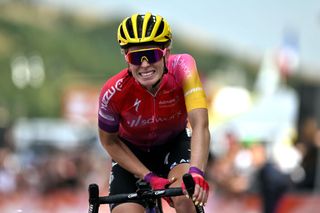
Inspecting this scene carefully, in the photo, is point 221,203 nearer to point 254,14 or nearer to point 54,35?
point 254,14

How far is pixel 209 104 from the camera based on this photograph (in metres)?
25.0

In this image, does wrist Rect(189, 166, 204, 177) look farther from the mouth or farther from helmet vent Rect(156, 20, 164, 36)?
helmet vent Rect(156, 20, 164, 36)

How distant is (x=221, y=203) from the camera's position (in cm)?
1527

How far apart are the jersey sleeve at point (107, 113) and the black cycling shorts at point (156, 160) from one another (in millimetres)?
545

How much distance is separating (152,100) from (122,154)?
0.56 m

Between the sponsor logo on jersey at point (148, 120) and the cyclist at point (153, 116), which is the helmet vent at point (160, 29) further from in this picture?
the sponsor logo on jersey at point (148, 120)

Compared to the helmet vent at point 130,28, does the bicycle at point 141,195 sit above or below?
below

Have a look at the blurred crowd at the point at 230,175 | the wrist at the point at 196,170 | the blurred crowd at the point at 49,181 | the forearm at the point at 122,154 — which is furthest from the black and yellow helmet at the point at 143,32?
the blurred crowd at the point at 49,181

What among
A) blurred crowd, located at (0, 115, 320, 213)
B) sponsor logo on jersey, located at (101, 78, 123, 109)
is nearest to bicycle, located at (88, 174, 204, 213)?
sponsor logo on jersey, located at (101, 78, 123, 109)

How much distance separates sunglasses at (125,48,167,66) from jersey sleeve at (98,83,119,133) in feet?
1.27

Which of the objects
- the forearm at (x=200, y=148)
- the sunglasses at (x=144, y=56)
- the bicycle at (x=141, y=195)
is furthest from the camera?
the sunglasses at (x=144, y=56)

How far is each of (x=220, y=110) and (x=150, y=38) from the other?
62.4 ft

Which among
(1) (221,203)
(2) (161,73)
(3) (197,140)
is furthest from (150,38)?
(1) (221,203)

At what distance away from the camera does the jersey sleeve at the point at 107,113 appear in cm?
766
